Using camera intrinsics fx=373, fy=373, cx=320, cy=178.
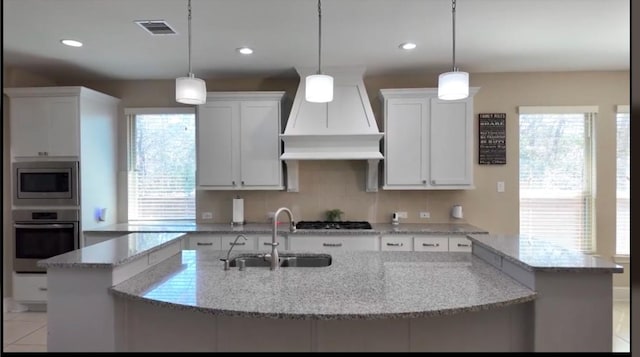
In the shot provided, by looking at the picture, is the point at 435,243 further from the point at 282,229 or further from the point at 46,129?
the point at 46,129

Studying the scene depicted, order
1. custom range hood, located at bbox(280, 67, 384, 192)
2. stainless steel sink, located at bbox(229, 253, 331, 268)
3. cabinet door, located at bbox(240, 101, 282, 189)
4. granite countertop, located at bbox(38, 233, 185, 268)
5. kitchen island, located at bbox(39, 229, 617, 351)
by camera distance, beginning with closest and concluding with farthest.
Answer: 1. kitchen island, located at bbox(39, 229, 617, 351)
2. granite countertop, located at bbox(38, 233, 185, 268)
3. stainless steel sink, located at bbox(229, 253, 331, 268)
4. custom range hood, located at bbox(280, 67, 384, 192)
5. cabinet door, located at bbox(240, 101, 282, 189)

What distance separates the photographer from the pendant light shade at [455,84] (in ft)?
6.97

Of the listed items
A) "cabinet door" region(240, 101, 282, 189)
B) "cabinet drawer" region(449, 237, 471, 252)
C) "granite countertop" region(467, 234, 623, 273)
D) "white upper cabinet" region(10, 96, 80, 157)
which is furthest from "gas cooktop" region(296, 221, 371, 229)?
"white upper cabinet" region(10, 96, 80, 157)

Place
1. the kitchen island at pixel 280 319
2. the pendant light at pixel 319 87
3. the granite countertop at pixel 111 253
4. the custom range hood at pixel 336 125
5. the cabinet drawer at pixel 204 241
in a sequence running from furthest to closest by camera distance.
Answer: the custom range hood at pixel 336 125 → the cabinet drawer at pixel 204 241 → the pendant light at pixel 319 87 → the granite countertop at pixel 111 253 → the kitchen island at pixel 280 319

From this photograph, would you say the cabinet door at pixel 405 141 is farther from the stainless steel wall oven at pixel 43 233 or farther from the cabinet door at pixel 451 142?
the stainless steel wall oven at pixel 43 233

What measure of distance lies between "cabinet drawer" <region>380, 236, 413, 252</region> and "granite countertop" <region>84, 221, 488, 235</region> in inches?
2.7

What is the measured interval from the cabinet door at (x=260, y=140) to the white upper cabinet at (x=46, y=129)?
1.64m

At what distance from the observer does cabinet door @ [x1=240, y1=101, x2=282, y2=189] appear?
3979 mm

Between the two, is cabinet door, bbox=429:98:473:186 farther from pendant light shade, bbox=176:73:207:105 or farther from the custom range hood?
pendant light shade, bbox=176:73:207:105

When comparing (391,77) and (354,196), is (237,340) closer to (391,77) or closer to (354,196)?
(354,196)

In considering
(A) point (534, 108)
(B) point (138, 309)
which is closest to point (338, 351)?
(B) point (138, 309)

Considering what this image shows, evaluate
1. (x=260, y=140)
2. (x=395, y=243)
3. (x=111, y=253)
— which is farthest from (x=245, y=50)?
(x=395, y=243)

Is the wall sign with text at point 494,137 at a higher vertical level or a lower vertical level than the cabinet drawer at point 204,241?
higher

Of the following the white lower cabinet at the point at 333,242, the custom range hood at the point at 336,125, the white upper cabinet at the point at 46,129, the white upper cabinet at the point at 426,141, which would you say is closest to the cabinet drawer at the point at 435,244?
the white lower cabinet at the point at 333,242
